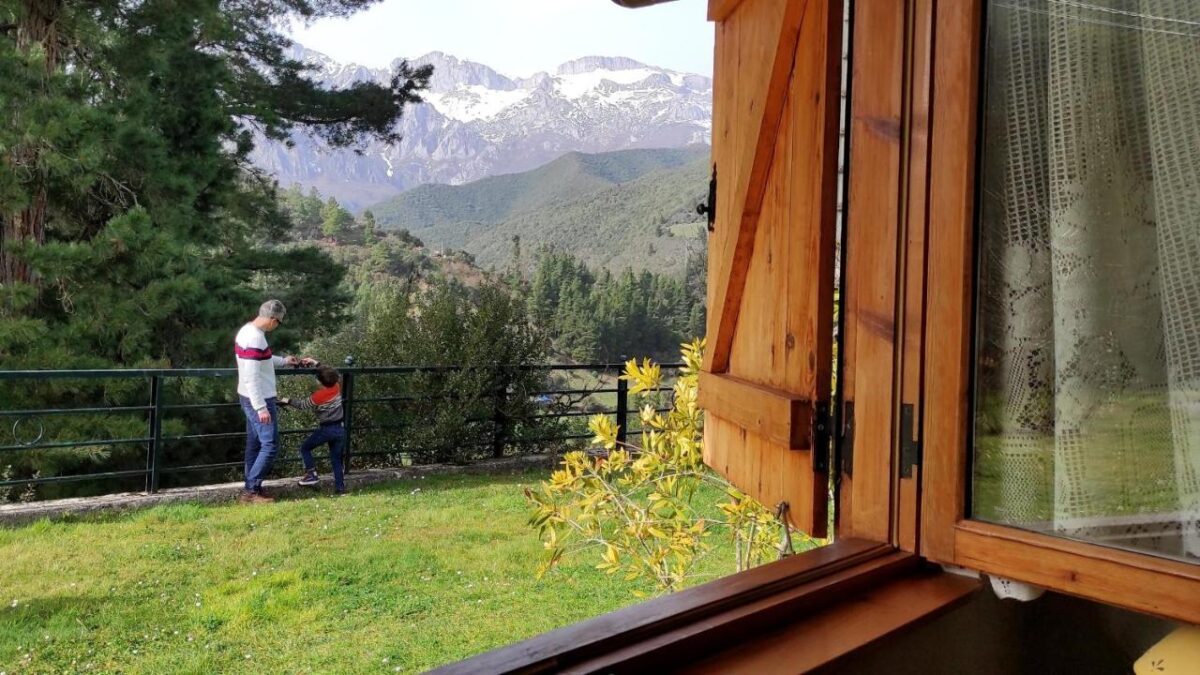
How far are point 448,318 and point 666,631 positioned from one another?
6422 millimetres

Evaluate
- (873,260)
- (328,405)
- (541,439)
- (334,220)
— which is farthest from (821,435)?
(334,220)

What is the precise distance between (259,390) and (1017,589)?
4979mm

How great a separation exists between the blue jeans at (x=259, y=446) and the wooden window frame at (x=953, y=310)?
486 cm

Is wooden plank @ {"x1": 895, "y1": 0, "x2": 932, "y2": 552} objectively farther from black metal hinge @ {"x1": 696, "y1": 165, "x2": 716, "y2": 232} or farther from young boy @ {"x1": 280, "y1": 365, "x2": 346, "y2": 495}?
young boy @ {"x1": 280, "y1": 365, "x2": 346, "y2": 495}

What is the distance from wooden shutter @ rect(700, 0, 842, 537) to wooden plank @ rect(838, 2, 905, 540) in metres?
0.03

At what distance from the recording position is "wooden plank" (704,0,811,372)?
1271 mm

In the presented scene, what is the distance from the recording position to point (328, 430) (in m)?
5.79

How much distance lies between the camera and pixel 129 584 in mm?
3748

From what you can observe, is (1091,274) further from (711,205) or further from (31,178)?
(31,178)

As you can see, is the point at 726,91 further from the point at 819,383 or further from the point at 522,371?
the point at 522,371

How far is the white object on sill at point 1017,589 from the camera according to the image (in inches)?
39.2

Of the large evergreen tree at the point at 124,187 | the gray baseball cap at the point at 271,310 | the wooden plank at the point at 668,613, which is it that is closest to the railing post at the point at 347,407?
the gray baseball cap at the point at 271,310

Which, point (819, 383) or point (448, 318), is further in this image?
point (448, 318)

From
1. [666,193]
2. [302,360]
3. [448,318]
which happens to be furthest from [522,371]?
[666,193]
